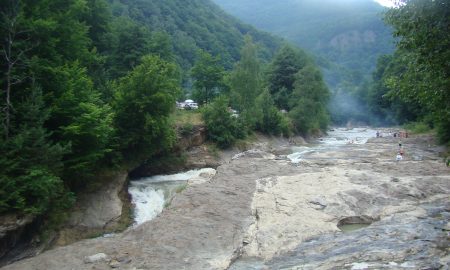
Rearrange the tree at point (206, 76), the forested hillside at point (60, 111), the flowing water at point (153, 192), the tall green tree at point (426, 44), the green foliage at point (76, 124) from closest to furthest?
the tall green tree at point (426, 44) < the forested hillside at point (60, 111) < the green foliage at point (76, 124) < the flowing water at point (153, 192) < the tree at point (206, 76)

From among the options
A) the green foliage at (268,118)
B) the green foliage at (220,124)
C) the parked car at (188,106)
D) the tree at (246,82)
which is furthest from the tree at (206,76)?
the green foliage at (220,124)

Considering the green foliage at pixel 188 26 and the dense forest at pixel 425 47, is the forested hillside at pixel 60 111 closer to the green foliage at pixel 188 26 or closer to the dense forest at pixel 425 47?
the dense forest at pixel 425 47

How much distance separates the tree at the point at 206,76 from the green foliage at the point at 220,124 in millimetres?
10402

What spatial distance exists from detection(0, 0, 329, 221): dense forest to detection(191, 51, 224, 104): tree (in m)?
0.14

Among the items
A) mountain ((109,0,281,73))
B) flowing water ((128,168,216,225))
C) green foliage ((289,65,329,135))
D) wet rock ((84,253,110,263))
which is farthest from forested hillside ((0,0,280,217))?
mountain ((109,0,281,73))

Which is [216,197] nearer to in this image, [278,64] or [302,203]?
[302,203]

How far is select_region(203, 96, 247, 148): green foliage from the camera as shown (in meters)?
45.3

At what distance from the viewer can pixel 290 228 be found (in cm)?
1838

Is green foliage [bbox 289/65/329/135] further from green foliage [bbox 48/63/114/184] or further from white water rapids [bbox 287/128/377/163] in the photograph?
green foliage [bbox 48/63/114/184]

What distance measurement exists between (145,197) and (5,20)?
14.0m

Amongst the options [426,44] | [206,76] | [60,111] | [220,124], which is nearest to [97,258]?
[60,111]

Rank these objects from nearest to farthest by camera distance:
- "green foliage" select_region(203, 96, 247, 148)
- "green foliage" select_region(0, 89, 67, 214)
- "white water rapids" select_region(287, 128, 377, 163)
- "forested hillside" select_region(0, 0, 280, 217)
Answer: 1. "green foliage" select_region(0, 89, 67, 214)
2. "forested hillside" select_region(0, 0, 280, 217)
3. "white water rapids" select_region(287, 128, 377, 163)
4. "green foliage" select_region(203, 96, 247, 148)

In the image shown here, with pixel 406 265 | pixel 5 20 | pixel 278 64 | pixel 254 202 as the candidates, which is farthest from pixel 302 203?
pixel 278 64

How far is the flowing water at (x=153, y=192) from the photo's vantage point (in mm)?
26172
